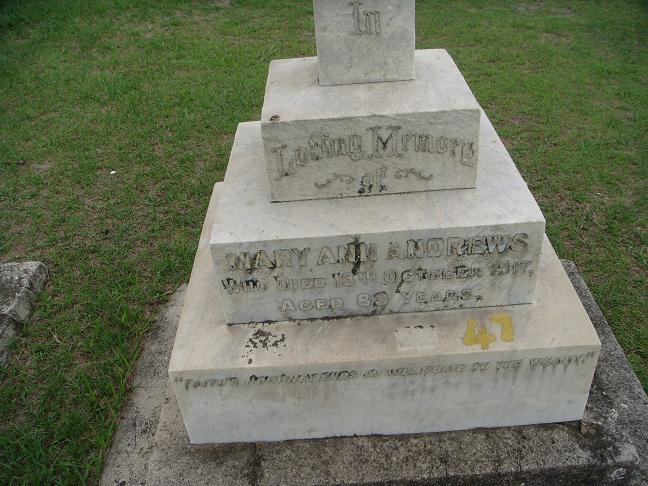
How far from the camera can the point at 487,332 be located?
2416mm

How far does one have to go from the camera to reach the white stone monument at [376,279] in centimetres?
229

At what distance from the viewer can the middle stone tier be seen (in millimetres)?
2287

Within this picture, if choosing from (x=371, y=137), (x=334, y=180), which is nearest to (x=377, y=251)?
(x=334, y=180)

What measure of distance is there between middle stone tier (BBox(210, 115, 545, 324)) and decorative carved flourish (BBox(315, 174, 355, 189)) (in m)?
0.07

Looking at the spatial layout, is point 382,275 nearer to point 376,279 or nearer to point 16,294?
point 376,279

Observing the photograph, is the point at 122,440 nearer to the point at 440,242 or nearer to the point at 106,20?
the point at 440,242

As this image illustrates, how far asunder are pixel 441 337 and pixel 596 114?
408 cm

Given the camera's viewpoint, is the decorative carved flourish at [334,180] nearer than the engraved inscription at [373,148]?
No

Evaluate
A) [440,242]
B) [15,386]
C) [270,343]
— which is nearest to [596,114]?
[440,242]

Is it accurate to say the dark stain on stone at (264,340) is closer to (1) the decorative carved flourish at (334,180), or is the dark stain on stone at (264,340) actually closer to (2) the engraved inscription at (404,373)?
(2) the engraved inscription at (404,373)

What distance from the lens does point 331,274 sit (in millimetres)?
2377

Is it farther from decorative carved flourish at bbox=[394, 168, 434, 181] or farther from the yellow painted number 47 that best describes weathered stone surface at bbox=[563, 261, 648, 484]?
decorative carved flourish at bbox=[394, 168, 434, 181]

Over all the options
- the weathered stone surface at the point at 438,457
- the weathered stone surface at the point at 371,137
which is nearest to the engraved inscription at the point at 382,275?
the weathered stone surface at the point at 371,137

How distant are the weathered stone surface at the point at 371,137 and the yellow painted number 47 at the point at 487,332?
1.87 feet
